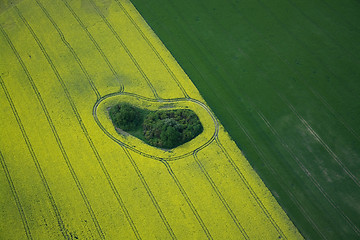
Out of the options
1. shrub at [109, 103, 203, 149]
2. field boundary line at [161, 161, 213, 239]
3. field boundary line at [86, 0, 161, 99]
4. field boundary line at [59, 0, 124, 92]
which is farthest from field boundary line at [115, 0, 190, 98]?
field boundary line at [161, 161, 213, 239]

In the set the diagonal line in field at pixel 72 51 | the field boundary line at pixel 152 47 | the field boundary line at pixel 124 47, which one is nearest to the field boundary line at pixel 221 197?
the field boundary line at pixel 152 47

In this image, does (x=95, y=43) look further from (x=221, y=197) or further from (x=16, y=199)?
(x=221, y=197)

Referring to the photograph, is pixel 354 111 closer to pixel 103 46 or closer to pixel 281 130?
pixel 281 130

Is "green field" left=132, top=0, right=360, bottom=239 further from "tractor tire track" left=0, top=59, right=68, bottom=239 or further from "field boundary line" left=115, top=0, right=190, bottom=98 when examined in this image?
"tractor tire track" left=0, top=59, right=68, bottom=239

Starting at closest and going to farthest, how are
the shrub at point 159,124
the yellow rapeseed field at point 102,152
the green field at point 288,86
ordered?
the yellow rapeseed field at point 102,152 < the green field at point 288,86 < the shrub at point 159,124

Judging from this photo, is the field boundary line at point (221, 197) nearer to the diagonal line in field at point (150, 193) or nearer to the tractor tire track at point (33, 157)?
the diagonal line in field at point (150, 193)
